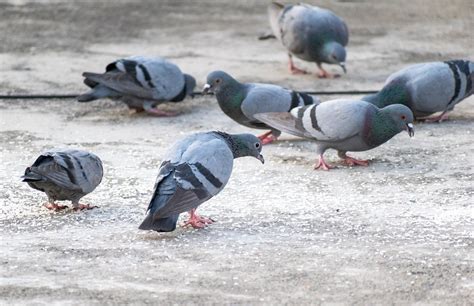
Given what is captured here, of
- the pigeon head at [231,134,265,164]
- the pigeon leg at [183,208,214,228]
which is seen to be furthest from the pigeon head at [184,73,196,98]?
the pigeon leg at [183,208,214,228]

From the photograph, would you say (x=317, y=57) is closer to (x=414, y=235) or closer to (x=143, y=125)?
(x=143, y=125)

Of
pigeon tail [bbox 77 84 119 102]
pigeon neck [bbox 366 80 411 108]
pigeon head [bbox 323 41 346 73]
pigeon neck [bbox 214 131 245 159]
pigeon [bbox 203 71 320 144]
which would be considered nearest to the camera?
pigeon neck [bbox 214 131 245 159]

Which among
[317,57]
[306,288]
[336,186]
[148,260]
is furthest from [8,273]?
[317,57]

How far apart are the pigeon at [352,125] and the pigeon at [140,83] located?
1.93 metres

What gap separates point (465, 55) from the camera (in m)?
12.1

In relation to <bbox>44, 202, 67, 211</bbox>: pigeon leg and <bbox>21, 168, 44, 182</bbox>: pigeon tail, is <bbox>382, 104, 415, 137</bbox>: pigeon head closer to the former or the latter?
<bbox>44, 202, 67, 211</bbox>: pigeon leg

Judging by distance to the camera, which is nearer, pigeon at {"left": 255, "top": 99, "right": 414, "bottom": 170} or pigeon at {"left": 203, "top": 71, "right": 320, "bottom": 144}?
pigeon at {"left": 255, "top": 99, "right": 414, "bottom": 170}

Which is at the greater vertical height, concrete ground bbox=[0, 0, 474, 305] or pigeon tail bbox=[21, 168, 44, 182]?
pigeon tail bbox=[21, 168, 44, 182]

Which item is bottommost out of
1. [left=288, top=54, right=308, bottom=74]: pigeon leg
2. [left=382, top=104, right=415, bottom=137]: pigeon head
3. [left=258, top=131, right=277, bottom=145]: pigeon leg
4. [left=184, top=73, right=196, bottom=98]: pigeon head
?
[left=288, top=54, right=308, bottom=74]: pigeon leg

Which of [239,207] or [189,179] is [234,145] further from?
[189,179]

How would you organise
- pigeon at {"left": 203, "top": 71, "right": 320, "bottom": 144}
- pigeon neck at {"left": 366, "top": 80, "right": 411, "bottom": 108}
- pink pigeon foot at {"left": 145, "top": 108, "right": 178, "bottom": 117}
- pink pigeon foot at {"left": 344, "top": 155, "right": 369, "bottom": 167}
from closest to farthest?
pink pigeon foot at {"left": 344, "top": 155, "right": 369, "bottom": 167}
pigeon at {"left": 203, "top": 71, "right": 320, "bottom": 144}
pigeon neck at {"left": 366, "top": 80, "right": 411, "bottom": 108}
pink pigeon foot at {"left": 145, "top": 108, "right": 178, "bottom": 117}

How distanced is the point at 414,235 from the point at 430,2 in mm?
8649

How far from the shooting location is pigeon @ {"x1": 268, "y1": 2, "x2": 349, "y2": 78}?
36.8ft

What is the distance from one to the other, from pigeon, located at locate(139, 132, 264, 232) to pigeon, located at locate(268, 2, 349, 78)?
168 inches
